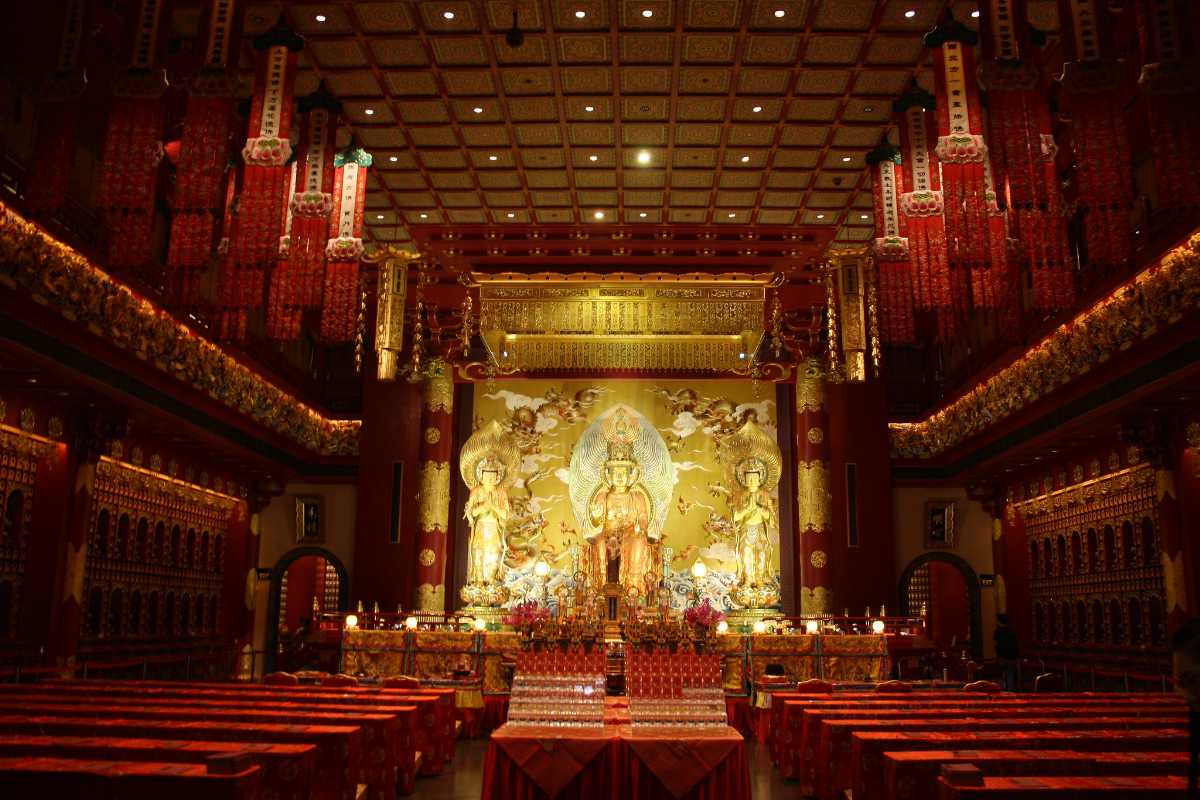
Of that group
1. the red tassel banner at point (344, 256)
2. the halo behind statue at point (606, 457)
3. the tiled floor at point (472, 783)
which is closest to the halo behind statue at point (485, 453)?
the halo behind statue at point (606, 457)

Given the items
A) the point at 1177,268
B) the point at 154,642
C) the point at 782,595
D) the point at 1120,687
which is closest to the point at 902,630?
the point at 782,595

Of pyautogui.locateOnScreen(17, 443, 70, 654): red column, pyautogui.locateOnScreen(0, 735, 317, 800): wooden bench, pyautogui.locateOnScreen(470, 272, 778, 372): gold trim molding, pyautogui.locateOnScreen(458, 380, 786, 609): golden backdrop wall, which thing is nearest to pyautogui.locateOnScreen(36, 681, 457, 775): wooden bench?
pyautogui.locateOnScreen(0, 735, 317, 800): wooden bench

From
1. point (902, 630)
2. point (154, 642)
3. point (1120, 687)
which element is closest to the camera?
point (1120, 687)

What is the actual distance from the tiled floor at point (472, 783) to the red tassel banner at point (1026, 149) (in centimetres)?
427

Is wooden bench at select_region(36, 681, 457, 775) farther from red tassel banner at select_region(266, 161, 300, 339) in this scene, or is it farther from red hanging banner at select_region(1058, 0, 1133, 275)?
red hanging banner at select_region(1058, 0, 1133, 275)

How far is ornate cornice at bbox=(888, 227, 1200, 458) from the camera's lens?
883cm

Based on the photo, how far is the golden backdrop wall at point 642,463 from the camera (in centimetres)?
1505

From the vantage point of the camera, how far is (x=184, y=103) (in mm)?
10617

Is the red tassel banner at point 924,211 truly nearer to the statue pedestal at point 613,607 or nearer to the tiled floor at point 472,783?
the tiled floor at point 472,783

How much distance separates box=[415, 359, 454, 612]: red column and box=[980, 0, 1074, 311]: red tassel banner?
974 centimetres

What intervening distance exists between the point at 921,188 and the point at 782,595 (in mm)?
7858

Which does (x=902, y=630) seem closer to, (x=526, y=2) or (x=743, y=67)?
(x=743, y=67)

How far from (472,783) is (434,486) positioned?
8.80 m

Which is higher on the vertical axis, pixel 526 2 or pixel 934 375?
pixel 526 2
